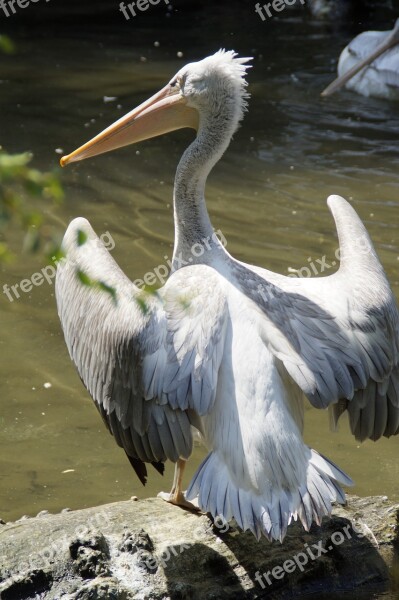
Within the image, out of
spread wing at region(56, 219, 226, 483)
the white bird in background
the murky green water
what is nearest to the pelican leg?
the white bird in background

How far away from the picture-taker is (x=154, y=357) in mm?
3328

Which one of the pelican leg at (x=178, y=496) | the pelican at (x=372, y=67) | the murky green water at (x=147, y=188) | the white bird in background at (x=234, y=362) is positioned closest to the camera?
the white bird in background at (x=234, y=362)

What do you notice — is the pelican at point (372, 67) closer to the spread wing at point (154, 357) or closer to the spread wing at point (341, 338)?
the spread wing at point (341, 338)

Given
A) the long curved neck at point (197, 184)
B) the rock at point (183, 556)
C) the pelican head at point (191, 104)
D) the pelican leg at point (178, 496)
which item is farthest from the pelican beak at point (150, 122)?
the rock at point (183, 556)

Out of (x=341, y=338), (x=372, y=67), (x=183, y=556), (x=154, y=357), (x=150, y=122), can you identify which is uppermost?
(x=150, y=122)

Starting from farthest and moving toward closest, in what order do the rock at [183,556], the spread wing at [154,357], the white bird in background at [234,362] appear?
the spread wing at [154,357]
the white bird in background at [234,362]
the rock at [183,556]

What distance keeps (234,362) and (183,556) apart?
0.65 m

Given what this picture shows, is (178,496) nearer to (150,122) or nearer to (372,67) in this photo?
(150,122)

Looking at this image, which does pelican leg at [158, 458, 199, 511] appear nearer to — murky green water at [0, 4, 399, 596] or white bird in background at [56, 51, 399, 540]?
white bird in background at [56, 51, 399, 540]

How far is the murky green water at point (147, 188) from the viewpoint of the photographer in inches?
177

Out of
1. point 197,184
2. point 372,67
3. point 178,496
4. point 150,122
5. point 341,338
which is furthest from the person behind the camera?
point 372,67

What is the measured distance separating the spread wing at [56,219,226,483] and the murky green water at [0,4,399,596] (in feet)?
2.72

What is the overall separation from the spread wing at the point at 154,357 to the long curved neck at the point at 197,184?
0.26m

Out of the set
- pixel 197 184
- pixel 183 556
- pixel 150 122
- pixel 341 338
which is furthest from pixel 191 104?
pixel 183 556
